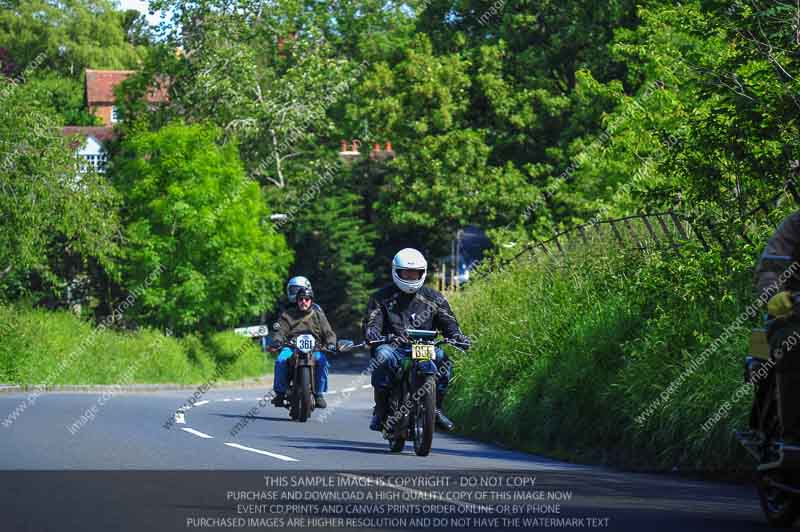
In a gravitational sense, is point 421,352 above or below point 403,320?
below

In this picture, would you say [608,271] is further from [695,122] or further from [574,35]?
[574,35]

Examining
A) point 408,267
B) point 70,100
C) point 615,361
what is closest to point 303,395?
point 615,361

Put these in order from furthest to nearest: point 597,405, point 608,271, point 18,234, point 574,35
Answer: point 574,35 < point 18,234 < point 608,271 < point 597,405

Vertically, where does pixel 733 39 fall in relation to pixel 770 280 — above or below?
above

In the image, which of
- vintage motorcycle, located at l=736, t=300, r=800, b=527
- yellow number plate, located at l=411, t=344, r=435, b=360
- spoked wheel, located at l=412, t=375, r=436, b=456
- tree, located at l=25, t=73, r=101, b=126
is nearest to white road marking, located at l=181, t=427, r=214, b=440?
spoked wheel, located at l=412, t=375, r=436, b=456

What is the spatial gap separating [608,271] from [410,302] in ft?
17.2

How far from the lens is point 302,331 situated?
73.5 ft

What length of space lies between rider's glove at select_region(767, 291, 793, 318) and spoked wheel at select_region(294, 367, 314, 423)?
43.6ft

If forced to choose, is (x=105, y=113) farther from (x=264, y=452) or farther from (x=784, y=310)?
(x=784, y=310)

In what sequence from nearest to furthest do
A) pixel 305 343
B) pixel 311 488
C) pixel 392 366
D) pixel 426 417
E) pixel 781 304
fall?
pixel 781 304, pixel 311 488, pixel 426 417, pixel 392 366, pixel 305 343

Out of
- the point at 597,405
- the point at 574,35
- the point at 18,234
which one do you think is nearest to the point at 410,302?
the point at 597,405

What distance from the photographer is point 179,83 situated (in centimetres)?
6091

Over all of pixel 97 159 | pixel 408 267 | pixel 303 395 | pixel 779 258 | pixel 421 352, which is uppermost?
pixel 97 159

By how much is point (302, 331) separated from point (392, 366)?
23.3 ft
